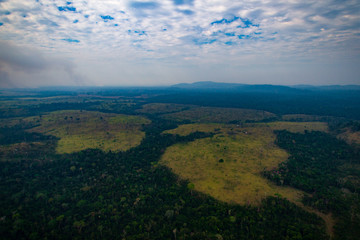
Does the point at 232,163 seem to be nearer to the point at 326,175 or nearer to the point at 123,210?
the point at 326,175

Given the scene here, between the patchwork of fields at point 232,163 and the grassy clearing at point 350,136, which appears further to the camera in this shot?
the grassy clearing at point 350,136

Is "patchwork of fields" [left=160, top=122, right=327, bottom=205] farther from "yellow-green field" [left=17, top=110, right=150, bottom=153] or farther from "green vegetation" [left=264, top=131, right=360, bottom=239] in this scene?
"yellow-green field" [left=17, top=110, right=150, bottom=153]

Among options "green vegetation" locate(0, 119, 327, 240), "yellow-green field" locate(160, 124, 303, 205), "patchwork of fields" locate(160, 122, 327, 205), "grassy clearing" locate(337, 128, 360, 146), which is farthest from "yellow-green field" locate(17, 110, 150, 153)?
"grassy clearing" locate(337, 128, 360, 146)

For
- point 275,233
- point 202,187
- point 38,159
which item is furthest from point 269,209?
point 38,159

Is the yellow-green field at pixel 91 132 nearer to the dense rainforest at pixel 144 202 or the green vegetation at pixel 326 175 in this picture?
the dense rainforest at pixel 144 202

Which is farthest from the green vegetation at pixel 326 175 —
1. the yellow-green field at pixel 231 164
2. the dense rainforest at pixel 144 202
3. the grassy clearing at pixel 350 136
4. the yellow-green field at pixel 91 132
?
the yellow-green field at pixel 91 132

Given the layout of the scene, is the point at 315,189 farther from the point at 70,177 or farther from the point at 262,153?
the point at 70,177
